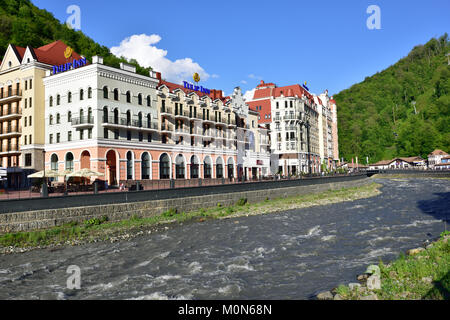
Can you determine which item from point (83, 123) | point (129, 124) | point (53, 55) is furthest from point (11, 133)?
point (129, 124)

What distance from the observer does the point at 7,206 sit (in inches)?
863

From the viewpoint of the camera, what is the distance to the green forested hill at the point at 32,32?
6538 centimetres

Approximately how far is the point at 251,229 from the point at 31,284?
15009 mm

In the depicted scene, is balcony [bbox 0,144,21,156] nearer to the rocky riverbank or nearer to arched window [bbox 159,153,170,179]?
arched window [bbox 159,153,170,179]

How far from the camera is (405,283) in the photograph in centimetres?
1029

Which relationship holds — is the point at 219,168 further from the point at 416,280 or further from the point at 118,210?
the point at 416,280

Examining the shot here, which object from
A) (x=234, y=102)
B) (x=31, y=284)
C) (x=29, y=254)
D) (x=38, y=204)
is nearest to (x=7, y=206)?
(x=38, y=204)

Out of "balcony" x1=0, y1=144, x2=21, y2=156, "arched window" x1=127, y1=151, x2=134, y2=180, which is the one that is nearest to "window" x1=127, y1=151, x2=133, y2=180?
"arched window" x1=127, y1=151, x2=134, y2=180

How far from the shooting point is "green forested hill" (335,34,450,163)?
140m

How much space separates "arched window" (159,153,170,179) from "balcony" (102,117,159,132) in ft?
14.2

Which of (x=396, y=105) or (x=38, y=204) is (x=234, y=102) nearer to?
(x=38, y=204)

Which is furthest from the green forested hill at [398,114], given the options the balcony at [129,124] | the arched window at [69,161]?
the arched window at [69,161]

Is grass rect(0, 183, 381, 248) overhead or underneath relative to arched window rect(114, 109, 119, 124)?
underneath

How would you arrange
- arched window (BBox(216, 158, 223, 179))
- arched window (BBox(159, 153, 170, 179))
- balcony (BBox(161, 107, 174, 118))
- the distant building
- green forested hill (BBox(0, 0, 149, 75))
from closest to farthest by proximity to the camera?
arched window (BBox(159, 153, 170, 179)), balcony (BBox(161, 107, 174, 118)), arched window (BBox(216, 158, 223, 179)), green forested hill (BBox(0, 0, 149, 75)), the distant building
